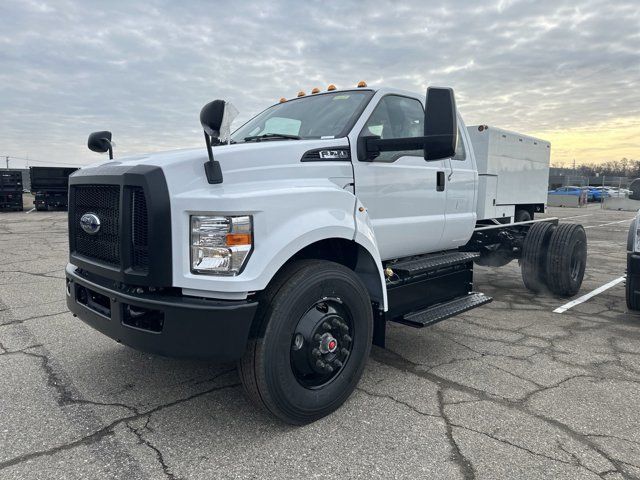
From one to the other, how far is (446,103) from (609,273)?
7.26m

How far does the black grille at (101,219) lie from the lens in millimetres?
2887

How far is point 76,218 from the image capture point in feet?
11.1

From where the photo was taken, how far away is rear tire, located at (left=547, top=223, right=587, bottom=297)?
6.40 m

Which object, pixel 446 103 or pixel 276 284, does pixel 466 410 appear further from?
pixel 446 103

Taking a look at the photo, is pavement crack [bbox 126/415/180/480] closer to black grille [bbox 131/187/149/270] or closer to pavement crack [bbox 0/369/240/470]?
pavement crack [bbox 0/369/240/470]

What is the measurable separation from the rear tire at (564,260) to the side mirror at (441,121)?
405 centimetres

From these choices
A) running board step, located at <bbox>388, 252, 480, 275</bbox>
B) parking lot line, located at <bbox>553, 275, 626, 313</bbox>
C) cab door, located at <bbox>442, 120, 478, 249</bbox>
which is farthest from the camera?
parking lot line, located at <bbox>553, 275, 626, 313</bbox>

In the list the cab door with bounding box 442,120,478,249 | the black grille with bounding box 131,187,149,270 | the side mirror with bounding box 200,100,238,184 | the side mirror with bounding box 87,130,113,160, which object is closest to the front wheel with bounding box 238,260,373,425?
the black grille with bounding box 131,187,149,270

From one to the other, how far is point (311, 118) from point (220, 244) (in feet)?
5.58

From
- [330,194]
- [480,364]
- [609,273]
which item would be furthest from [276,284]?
[609,273]

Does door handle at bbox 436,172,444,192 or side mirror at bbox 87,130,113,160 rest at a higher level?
side mirror at bbox 87,130,113,160

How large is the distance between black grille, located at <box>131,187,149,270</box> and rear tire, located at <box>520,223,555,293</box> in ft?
17.7

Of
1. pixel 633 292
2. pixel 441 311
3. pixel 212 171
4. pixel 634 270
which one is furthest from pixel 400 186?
pixel 633 292

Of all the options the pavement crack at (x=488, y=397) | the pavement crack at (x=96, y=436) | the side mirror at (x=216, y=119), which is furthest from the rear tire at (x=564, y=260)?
the side mirror at (x=216, y=119)
